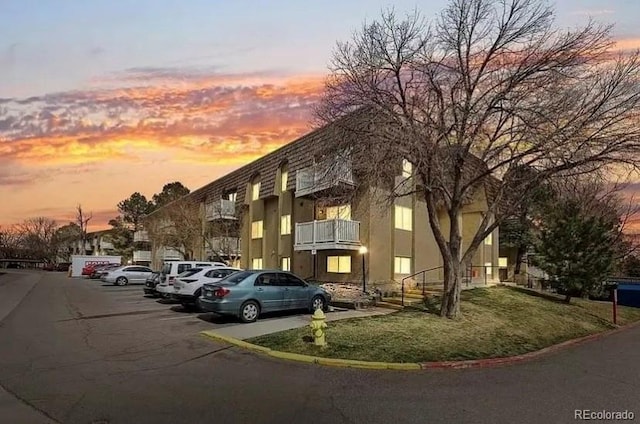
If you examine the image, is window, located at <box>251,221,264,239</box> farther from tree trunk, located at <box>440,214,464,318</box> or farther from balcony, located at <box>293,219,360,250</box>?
tree trunk, located at <box>440,214,464,318</box>

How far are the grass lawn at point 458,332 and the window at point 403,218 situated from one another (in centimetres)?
512

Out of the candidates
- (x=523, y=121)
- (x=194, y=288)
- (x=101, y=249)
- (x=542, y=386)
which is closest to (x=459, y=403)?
(x=542, y=386)

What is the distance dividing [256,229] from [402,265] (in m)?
11.9

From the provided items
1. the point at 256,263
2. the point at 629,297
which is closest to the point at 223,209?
the point at 256,263

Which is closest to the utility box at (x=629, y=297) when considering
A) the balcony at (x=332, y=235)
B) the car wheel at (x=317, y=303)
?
the balcony at (x=332, y=235)

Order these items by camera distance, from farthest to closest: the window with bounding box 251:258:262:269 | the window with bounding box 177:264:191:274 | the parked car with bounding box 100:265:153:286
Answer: the parked car with bounding box 100:265:153:286 < the window with bounding box 251:258:262:269 < the window with bounding box 177:264:191:274

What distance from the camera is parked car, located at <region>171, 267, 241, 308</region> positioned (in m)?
19.3

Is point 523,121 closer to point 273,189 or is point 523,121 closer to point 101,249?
point 273,189

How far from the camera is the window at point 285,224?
3039cm

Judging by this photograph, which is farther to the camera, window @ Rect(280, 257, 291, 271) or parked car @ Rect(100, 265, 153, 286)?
parked car @ Rect(100, 265, 153, 286)

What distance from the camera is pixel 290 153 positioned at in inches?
1183

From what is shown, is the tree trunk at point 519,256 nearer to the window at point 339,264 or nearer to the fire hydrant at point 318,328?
the window at point 339,264

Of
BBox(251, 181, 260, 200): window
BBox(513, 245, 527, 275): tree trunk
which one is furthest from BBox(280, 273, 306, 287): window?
BBox(513, 245, 527, 275): tree trunk

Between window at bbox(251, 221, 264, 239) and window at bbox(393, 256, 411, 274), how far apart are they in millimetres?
10606
